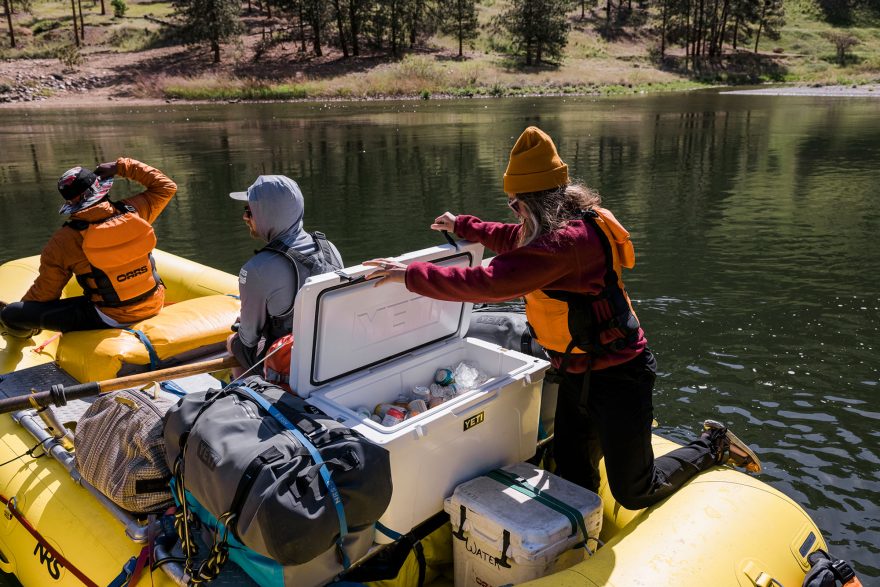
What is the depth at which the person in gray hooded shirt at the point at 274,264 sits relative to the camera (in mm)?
3465

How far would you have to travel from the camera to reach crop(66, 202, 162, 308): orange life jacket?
15.5 feet

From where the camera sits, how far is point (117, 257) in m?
4.80

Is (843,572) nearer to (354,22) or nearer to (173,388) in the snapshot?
(173,388)

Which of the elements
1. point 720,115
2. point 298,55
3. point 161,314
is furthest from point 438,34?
point 161,314

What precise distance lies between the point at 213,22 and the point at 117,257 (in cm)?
5145

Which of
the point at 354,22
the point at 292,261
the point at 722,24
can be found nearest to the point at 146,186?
the point at 292,261

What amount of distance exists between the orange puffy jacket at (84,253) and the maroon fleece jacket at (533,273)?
121 inches

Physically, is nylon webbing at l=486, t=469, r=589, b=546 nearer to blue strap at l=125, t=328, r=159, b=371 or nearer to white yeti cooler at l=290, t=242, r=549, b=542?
white yeti cooler at l=290, t=242, r=549, b=542

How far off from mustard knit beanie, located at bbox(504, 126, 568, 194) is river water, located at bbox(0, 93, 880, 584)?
329 centimetres

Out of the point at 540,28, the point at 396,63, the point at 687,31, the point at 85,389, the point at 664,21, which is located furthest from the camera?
the point at 664,21

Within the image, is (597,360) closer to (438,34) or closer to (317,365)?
(317,365)

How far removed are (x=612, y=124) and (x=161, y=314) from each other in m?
24.1

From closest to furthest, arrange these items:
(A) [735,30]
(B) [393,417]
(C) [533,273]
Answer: (C) [533,273], (B) [393,417], (A) [735,30]

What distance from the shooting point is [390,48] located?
53.9 meters
